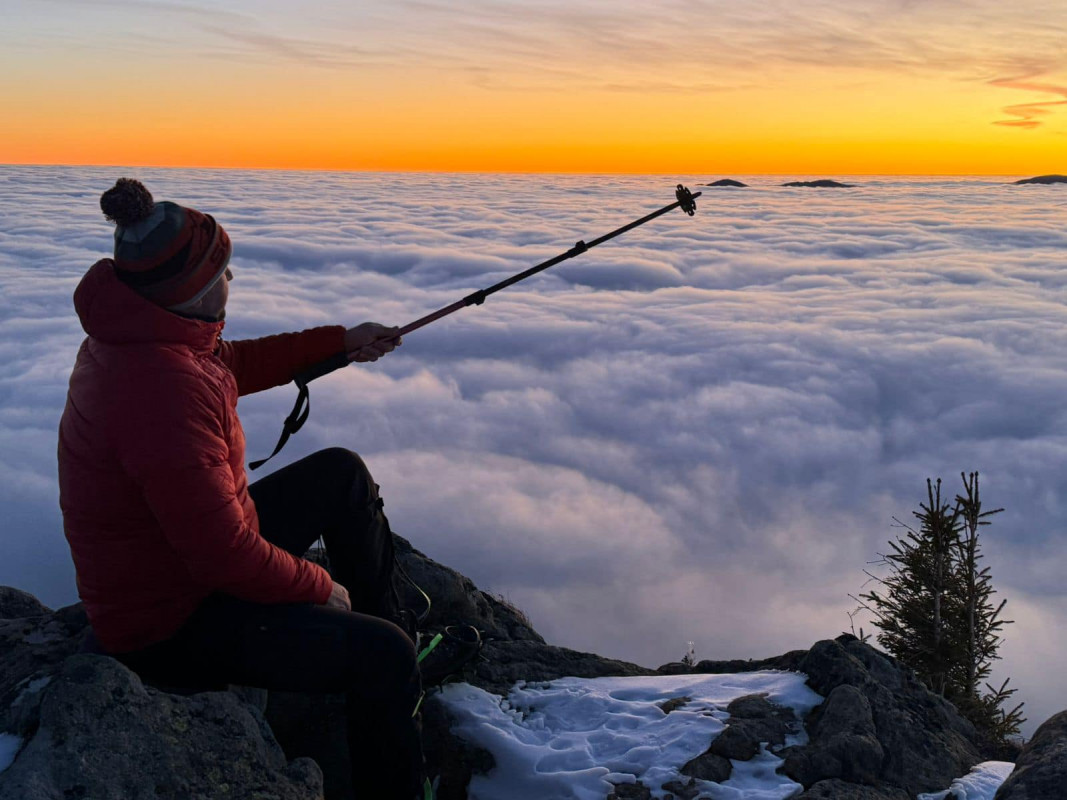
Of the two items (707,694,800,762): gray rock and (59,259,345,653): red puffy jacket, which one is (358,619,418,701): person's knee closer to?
(59,259,345,653): red puffy jacket

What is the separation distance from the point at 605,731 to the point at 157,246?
2.93 metres

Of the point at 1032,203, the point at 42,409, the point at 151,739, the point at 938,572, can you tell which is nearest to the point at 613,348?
the point at 42,409

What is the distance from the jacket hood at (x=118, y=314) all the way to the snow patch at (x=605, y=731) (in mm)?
2408

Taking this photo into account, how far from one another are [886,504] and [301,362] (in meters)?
62.4

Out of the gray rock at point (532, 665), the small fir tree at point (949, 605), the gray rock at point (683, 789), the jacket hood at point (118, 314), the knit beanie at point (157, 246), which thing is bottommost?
the small fir tree at point (949, 605)

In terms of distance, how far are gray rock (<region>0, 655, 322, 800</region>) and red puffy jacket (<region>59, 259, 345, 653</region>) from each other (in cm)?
19

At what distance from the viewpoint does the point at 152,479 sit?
2514 millimetres

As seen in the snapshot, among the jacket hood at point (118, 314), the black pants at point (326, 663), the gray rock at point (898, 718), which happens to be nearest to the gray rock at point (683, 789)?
the gray rock at point (898, 718)

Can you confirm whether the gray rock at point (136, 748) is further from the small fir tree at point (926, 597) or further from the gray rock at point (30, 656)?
the small fir tree at point (926, 597)

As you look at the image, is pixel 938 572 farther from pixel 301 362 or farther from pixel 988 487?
pixel 988 487

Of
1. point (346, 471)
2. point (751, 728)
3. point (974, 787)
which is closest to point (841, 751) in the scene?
point (751, 728)

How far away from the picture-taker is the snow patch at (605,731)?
3.70 m

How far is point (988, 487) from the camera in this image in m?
59.2

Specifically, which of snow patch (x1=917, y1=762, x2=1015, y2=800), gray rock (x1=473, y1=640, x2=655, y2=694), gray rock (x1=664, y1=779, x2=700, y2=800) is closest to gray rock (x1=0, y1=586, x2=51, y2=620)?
gray rock (x1=473, y1=640, x2=655, y2=694)
